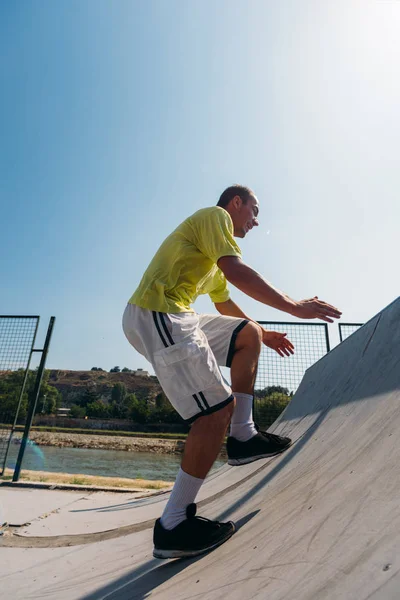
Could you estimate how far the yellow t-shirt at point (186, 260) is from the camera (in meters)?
1.85

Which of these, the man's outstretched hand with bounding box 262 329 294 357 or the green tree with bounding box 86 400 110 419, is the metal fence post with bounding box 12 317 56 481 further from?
the green tree with bounding box 86 400 110 419

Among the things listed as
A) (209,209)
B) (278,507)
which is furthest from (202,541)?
(209,209)

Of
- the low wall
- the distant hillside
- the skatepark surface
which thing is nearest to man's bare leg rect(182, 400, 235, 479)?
the skatepark surface

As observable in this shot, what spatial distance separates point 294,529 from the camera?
45.8 inches

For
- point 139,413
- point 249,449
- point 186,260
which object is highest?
point 186,260

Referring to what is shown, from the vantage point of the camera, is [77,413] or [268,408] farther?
[77,413]

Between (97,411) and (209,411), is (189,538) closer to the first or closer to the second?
(209,411)

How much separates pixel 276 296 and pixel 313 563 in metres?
1.11

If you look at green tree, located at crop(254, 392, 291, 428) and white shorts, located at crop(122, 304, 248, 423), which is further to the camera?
green tree, located at crop(254, 392, 291, 428)

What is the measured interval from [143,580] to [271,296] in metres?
1.33

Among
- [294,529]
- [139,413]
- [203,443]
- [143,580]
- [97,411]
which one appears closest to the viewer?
[294,529]

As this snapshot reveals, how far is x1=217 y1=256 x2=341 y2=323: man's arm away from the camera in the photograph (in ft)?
5.79

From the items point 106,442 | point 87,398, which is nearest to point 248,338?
point 106,442

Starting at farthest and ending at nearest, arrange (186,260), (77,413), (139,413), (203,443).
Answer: (77,413)
(139,413)
(186,260)
(203,443)
